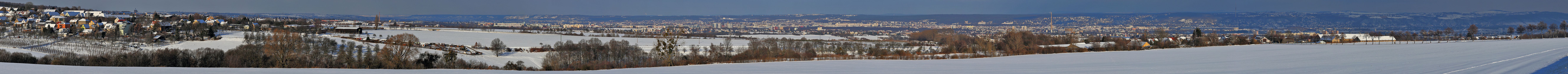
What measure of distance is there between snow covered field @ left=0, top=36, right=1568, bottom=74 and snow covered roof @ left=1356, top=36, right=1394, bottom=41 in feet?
48.0

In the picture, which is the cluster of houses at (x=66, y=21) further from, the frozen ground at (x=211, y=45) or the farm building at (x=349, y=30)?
the farm building at (x=349, y=30)

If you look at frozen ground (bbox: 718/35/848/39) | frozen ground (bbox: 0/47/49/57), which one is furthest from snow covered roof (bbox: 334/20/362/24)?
frozen ground (bbox: 0/47/49/57)

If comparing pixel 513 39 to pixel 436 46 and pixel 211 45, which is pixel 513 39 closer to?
pixel 436 46

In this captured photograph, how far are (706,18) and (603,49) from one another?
87.3 m

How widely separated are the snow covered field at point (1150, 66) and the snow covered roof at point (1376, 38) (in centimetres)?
1464

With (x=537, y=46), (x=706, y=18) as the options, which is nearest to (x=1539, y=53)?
(x=537, y=46)

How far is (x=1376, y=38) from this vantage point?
29.5 m

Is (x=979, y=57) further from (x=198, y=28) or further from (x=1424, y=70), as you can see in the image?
(x=198, y=28)

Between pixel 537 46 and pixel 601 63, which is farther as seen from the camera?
pixel 537 46

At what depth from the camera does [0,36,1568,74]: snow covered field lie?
7559 mm

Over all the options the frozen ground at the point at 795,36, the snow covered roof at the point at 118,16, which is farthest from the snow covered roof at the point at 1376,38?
the snow covered roof at the point at 118,16

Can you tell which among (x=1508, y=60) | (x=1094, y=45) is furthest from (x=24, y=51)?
(x=1508, y=60)

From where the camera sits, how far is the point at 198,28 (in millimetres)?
37469

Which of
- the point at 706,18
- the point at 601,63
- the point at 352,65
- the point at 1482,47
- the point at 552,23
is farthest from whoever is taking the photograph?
the point at 706,18
